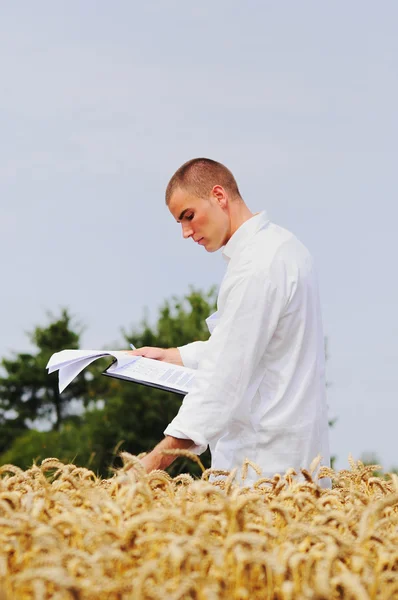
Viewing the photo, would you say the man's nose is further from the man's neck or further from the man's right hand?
the man's right hand

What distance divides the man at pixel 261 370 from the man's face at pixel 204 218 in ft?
0.46

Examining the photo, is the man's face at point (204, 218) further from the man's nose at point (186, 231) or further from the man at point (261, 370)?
the man at point (261, 370)

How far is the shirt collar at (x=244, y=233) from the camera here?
445 centimetres

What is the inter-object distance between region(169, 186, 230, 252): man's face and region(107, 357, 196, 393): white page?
2.48ft

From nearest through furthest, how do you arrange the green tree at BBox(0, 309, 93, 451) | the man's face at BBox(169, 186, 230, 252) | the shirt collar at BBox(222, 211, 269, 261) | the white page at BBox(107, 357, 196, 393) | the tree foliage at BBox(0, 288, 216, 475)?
1. the white page at BBox(107, 357, 196, 393)
2. the shirt collar at BBox(222, 211, 269, 261)
3. the man's face at BBox(169, 186, 230, 252)
4. the tree foliage at BBox(0, 288, 216, 475)
5. the green tree at BBox(0, 309, 93, 451)

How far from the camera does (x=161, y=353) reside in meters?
5.07

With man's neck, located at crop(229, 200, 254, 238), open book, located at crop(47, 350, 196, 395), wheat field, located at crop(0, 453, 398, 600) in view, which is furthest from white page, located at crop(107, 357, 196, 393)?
wheat field, located at crop(0, 453, 398, 600)

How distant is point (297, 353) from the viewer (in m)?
4.09

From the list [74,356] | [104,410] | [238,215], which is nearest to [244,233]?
[238,215]

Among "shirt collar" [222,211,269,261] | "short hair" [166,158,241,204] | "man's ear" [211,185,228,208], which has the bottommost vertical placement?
"shirt collar" [222,211,269,261]

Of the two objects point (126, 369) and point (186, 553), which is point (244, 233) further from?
point (186, 553)

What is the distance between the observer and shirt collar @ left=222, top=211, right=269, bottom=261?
4453mm

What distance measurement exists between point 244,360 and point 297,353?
0.39 m

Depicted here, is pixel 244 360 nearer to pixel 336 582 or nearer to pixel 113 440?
pixel 336 582
